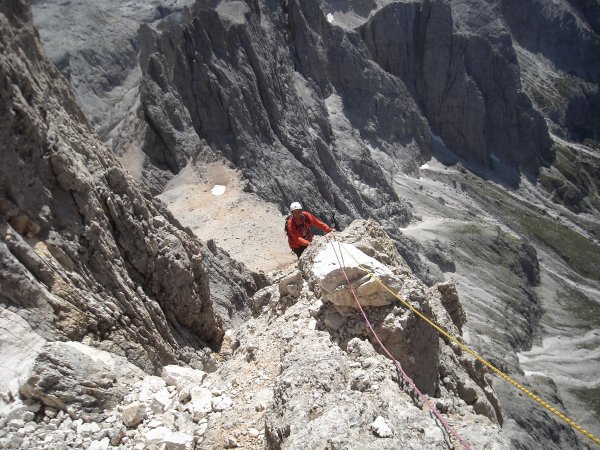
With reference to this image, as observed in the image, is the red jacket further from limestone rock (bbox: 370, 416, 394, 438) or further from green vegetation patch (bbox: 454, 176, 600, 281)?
green vegetation patch (bbox: 454, 176, 600, 281)

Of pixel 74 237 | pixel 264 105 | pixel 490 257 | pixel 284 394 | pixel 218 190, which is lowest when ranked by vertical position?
pixel 490 257

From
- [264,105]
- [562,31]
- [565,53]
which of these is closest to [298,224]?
[264,105]

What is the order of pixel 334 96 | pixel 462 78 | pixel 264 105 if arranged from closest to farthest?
1. pixel 264 105
2. pixel 334 96
3. pixel 462 78

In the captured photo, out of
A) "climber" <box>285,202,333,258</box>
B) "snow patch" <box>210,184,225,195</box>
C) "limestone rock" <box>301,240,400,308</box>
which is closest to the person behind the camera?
"limestone rock" <box>301,240,400,308</box>

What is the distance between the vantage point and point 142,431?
812 cm

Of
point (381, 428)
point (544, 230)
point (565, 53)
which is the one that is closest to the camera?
point (381, 428)

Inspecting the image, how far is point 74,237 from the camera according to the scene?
11.0 meters

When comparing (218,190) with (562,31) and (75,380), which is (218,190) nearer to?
(75,380)

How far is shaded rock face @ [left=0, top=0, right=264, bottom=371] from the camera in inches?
378

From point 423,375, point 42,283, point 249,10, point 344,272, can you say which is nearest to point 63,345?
point 42,283

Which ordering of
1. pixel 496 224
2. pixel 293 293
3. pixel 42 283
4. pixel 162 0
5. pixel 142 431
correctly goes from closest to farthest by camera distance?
pixel 142 431, pixel 42 283, pixel 293 293, pixel 496 224, pixel 162 0

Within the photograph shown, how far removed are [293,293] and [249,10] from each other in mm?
53053

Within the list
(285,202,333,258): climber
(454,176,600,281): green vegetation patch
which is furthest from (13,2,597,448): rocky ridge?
(285,202,333,258): climber

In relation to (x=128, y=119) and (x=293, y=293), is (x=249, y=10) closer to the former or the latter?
(x=128, y=119)
